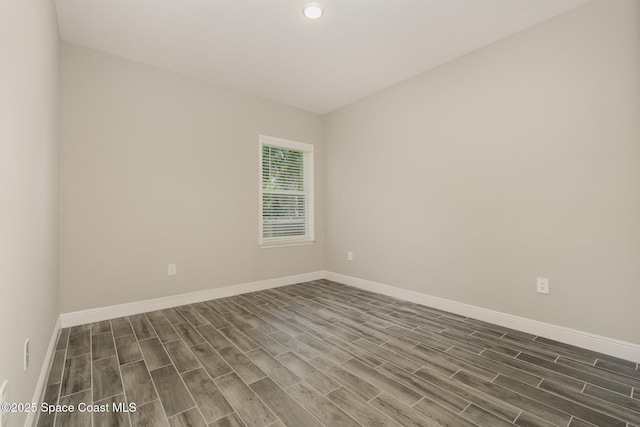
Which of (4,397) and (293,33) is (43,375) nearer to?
(4,397)

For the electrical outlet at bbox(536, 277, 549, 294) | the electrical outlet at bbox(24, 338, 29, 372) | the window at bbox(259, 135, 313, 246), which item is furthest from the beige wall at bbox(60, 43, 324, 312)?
the electrical outlet at bbox(536, 277, 549, 294)

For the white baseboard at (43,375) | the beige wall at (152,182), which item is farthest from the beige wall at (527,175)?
the white baseboard at (43,375)

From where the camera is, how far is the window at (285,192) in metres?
4.02

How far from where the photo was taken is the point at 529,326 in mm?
2459

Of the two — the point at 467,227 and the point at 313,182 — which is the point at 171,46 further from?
the point at 467,227

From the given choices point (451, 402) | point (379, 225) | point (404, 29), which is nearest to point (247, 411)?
point (451, 402)

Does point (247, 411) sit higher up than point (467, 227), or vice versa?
point (467, 227)

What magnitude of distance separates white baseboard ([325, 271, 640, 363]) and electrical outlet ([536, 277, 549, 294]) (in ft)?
0.87

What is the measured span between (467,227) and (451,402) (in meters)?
1.76

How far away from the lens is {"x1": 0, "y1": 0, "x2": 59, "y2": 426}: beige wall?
1.04m

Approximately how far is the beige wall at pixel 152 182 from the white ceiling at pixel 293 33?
31 cm

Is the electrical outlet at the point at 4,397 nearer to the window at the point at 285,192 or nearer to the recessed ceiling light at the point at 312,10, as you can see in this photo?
the recessed ceiling light at the point at 312,10

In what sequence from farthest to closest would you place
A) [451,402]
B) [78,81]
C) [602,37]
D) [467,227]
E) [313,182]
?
[313,182] → [467,227] → [78,81] → [602,37] → [451,402]

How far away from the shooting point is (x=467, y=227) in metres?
2.88
